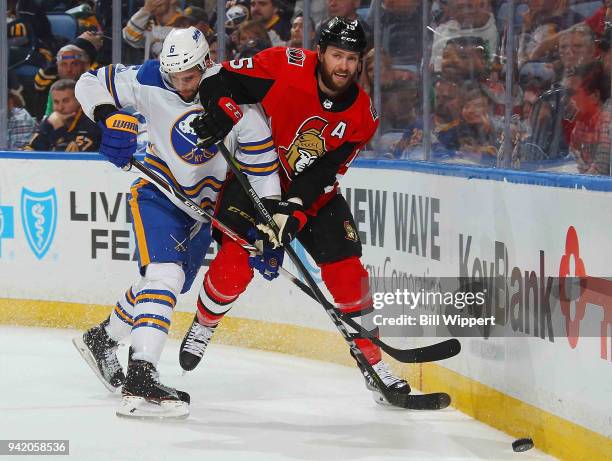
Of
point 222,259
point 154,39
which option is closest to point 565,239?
point 222,259

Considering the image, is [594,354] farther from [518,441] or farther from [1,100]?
[1,100]

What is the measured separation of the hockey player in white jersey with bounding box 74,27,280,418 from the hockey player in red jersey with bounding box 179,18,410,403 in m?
0.07

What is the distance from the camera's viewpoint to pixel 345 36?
12.3 ft

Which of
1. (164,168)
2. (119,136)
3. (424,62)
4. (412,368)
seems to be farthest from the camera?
(424,62)

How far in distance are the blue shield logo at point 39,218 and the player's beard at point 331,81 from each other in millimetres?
2281

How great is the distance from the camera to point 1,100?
6004 millimetres

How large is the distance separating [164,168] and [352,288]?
737mm

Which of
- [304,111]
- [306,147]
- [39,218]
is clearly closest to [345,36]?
[304,111]

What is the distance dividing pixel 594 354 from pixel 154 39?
129 inches

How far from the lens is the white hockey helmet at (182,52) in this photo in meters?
3.88

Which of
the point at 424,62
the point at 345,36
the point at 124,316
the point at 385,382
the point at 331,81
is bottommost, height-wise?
the point at 385,382

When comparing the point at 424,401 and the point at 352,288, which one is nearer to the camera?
the point at 424,401

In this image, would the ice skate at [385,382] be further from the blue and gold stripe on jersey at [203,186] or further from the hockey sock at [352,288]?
the blue and gold stripe on jersey at [203,186]

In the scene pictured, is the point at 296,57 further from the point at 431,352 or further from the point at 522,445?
the point at 522,445
